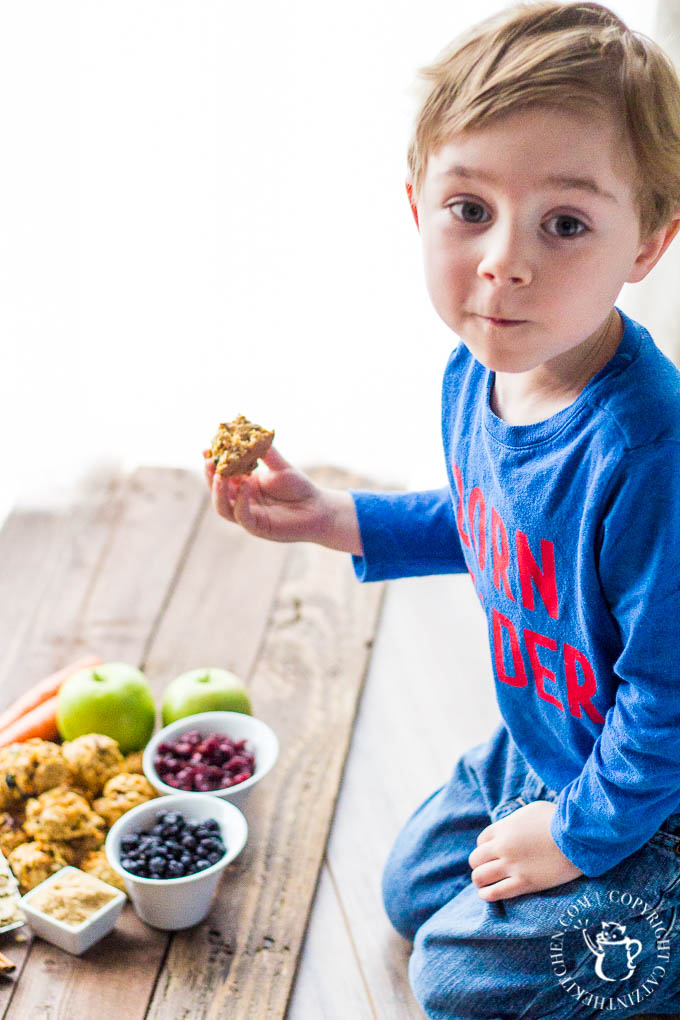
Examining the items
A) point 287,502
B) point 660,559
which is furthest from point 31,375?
point 660,559

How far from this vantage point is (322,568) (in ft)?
6.34

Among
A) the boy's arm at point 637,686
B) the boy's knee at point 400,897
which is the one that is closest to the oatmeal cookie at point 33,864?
the boy's knee at point 400,897

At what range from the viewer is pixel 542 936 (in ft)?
3.84

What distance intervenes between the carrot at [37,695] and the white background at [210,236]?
15.0 inches

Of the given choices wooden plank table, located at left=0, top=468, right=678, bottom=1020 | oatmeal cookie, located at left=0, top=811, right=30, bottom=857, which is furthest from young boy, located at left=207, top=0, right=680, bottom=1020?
oatmeal cookie, located at left=0, top=811, right=30, bottom=857

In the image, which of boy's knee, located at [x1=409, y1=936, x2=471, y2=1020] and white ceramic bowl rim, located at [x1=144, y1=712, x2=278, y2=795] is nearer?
boy's knee, located at [x1=409, y1=936, x2=471, y2=1020]

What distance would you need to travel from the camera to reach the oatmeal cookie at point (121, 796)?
1.40m

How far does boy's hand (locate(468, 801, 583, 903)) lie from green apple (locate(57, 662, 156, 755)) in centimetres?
51

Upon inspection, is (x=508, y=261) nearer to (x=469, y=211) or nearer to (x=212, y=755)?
(x=469, y=211)

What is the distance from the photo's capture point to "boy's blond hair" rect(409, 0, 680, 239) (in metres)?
0.87

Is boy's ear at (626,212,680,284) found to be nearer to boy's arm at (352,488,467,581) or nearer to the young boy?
the young boy

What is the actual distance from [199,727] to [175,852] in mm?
212

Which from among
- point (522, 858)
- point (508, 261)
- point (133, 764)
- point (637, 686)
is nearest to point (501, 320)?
point (508, 261)

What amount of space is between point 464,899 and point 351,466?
99cm
